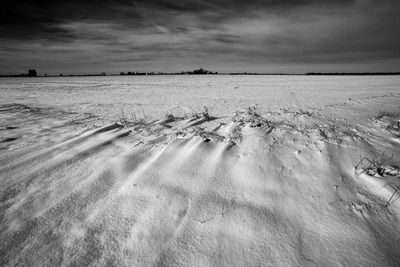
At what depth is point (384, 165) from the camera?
2.31 meters

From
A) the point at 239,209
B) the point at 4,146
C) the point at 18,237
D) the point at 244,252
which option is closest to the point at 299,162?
the point at 239,209

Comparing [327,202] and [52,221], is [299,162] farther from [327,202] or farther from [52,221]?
[52,221]

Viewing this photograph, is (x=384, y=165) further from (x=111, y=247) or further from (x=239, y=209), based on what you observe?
(x=111, y=247)

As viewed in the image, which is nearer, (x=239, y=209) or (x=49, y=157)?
(x=239, y=209)

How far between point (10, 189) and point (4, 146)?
1.51 m

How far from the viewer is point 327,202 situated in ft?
5.90

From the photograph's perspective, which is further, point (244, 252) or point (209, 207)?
point (209, 207)

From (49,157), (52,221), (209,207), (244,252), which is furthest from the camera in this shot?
(49,157)

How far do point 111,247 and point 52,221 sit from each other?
57 cm

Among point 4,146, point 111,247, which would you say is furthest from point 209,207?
point 4,146

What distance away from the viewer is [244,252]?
1.41 meters

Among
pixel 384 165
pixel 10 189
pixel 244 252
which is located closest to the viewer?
pixel 244 252

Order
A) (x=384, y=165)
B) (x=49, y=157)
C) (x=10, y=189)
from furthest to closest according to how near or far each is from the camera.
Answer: (x=49, y=157) < (x=384, y=165) < (x=10, y=189)

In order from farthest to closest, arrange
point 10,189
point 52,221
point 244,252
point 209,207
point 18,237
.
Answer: point 10,189 → point 209,207 → point 52,221 → point 18,237 → point 244,252
